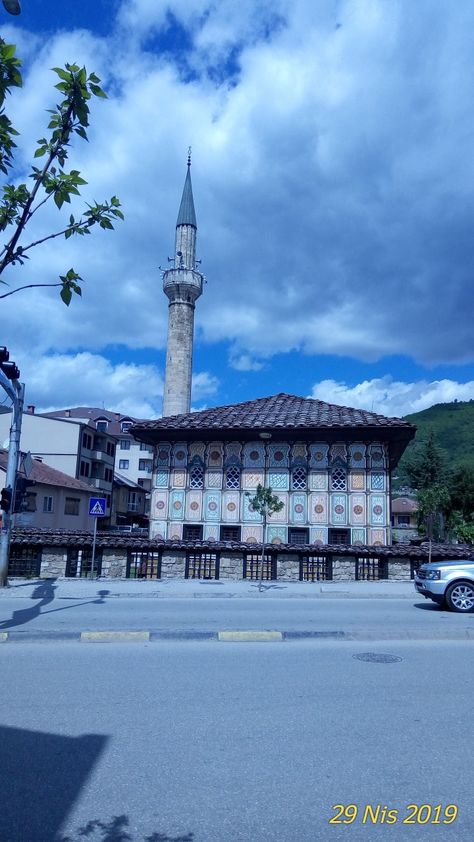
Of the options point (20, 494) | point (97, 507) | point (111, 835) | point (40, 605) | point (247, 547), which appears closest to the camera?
point (111, 835)

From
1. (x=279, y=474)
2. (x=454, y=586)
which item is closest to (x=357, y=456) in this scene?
(x=279, y=474)

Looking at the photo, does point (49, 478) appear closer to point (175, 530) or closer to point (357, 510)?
point (175, 530)

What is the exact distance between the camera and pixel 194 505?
89.2 feet

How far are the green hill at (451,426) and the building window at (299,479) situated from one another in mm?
52316

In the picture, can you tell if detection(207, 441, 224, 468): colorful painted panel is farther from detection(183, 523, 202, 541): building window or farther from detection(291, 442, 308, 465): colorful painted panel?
detection(291, 442, 308, 465): colorful painted panel

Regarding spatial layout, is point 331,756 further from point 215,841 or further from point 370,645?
point 370,645

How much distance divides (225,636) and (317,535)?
16.6m

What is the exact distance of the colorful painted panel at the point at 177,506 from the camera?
27.2 metres

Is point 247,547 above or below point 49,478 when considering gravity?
below

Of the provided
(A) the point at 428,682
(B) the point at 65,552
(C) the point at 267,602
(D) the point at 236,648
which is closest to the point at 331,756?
(A) the point at 428,682

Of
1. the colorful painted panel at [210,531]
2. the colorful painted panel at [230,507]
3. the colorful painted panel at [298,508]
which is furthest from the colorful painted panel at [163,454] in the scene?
the colorful painted panel at [298,508]

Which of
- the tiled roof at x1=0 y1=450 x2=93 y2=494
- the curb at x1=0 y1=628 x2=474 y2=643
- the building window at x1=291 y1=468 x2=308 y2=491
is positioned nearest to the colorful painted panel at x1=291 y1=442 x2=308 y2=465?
the building window at x1=291 y1=468 x2=308 y2=491

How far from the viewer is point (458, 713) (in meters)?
5.91

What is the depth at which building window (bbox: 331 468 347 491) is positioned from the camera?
86.1 feet
